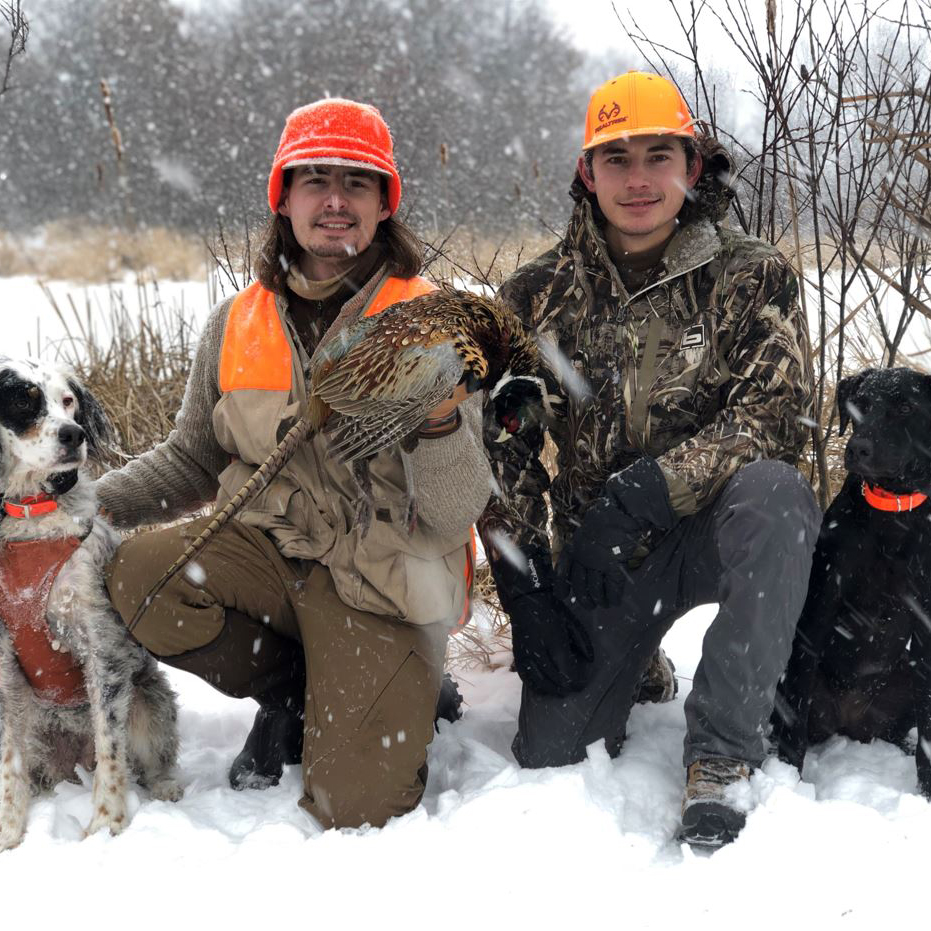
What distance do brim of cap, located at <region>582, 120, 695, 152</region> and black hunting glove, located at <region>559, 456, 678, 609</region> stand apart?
955mm

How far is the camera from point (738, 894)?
2127 millimetres

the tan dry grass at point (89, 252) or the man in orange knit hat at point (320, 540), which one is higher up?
the tan dry grass at point (89, 252)

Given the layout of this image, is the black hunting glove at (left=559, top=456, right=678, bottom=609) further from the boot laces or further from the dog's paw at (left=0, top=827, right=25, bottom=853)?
the dog's paw at (left=0, top=827, right=25, bottom=853)

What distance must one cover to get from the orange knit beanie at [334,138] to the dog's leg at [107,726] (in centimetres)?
144

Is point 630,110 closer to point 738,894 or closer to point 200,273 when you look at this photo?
point 738,894

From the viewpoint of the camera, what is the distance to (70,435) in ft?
8.21

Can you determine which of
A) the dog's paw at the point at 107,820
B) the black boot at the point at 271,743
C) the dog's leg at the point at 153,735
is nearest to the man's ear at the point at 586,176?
the black boot at the point at 271,743

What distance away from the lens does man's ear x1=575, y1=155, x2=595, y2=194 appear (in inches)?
116

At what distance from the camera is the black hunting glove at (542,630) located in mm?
2873

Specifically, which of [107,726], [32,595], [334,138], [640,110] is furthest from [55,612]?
[640,110]

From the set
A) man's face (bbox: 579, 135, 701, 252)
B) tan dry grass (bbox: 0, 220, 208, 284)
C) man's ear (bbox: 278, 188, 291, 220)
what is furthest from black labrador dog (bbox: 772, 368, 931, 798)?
tan dry grass (bbox: 0, 220, 208, 284)

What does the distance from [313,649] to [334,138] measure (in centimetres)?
149

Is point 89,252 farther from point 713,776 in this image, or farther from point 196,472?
point 713,776

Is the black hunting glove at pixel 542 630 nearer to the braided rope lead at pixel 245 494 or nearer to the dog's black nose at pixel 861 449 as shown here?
the braided rope lead at pixel 245 494
